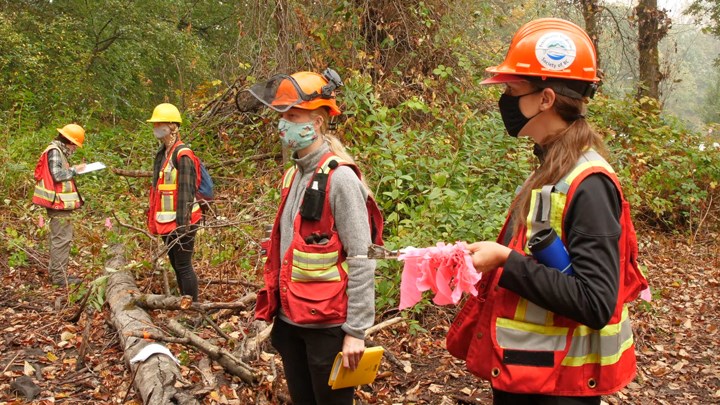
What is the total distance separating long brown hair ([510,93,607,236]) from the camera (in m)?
1.96

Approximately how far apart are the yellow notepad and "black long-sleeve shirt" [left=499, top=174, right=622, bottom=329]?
3.66ft

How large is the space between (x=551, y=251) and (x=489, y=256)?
0.64 feet

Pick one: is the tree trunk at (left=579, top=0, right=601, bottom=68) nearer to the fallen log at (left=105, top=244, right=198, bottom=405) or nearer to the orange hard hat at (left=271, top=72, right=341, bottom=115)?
the fallen log at (left=105, top=244, right=198, bottom=405)

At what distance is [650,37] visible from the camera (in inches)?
547

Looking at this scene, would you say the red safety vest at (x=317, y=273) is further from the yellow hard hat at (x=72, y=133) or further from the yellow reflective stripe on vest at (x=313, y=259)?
the yellow hard hat at (x=72, y=133)

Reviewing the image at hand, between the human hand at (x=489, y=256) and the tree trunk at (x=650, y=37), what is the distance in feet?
43.9

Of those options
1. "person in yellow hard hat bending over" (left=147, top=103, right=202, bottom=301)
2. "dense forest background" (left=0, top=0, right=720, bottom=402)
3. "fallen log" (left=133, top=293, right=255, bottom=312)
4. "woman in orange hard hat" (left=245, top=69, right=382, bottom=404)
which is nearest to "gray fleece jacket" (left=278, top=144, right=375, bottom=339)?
"woman in orange hard hat" (left=245, top=69, right=382, bottom=404)

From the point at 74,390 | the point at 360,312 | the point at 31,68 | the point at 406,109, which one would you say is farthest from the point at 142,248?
the point at 31,68

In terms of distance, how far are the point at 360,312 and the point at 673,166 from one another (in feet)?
30.9

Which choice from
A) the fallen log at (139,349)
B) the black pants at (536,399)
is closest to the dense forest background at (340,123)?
the fallen log at (139,349)

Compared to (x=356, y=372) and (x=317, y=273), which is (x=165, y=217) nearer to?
(x=317, y=273)

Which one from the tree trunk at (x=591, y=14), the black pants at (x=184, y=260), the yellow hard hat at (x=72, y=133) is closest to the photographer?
the black pants at (x=184, y=260)

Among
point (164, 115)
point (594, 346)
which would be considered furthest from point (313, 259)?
point (164, 115)

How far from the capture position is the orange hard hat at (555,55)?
6.57 ft
